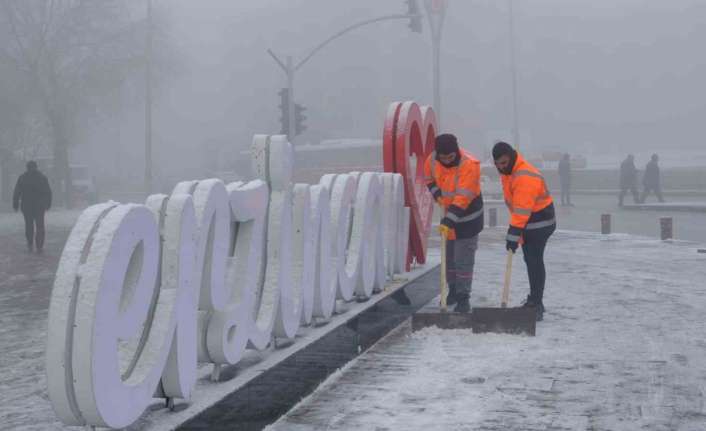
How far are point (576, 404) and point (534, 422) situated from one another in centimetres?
51

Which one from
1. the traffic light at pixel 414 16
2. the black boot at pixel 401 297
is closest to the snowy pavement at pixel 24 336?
the black boot at pixel 401 297

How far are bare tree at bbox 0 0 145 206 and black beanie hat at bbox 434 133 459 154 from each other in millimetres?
32471

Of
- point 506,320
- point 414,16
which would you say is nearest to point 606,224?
point 414,16

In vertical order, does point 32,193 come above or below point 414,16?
below

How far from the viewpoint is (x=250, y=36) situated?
389ft

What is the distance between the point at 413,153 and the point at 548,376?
5210mm

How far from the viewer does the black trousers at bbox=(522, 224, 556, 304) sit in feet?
29.1

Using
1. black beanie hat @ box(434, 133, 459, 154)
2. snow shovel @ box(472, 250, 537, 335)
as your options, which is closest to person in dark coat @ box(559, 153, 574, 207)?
black beanie hat @ box(434, 133, 459, 154)

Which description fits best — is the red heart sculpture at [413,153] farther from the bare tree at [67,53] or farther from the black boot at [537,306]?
the bare tree at [67,53]

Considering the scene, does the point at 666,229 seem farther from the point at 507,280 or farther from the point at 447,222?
the point at 507,280

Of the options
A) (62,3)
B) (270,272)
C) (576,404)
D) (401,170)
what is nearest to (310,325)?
(270,272)

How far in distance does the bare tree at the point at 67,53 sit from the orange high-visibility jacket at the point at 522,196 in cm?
3296

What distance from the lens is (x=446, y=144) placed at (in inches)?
345

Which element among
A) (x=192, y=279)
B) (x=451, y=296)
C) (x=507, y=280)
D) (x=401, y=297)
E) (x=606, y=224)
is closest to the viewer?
(x=192, y=279)
